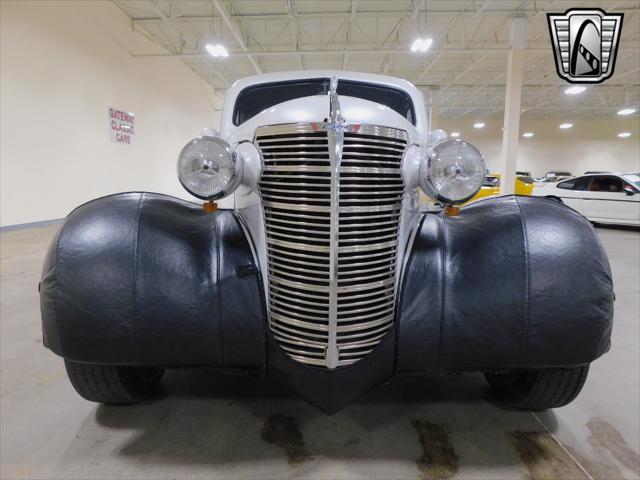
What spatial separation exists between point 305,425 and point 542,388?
1066 millimetres

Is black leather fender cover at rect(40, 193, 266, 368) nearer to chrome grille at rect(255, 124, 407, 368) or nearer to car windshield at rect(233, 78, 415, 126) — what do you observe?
chrome grille at rect(255, 124, 407, 368)

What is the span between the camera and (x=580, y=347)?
1.44 meters

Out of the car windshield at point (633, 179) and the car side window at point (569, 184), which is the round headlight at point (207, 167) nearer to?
the car windshield at point (633, 179)

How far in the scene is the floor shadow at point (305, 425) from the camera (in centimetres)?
163

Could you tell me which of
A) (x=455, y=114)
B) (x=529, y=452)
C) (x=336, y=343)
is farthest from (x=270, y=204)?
(x=455, y=114)

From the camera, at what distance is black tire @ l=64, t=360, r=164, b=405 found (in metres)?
1.72

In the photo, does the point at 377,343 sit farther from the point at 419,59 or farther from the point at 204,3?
the point at 419,59

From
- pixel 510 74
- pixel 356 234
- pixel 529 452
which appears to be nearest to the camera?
pixel 356 234

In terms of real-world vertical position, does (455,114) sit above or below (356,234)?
above

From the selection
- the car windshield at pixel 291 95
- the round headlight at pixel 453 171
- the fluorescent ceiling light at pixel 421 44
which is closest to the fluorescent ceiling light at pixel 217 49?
the fluorescent ceiling light at pixel 421 44

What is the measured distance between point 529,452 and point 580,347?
54 centimetres

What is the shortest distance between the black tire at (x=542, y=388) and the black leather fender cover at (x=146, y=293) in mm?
1224

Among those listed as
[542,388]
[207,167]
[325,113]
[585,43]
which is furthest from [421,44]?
[207,167]

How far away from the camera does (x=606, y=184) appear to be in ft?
32.2
